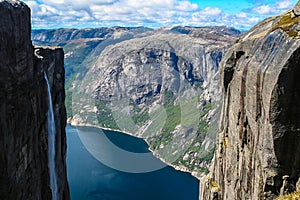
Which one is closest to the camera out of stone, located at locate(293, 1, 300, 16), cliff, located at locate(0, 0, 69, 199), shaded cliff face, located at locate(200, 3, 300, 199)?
shaded cliff face, located at locate(200, 3, 300, 199)

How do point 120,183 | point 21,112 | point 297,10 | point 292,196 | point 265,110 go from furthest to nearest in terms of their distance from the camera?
1. point 120,183
2. point 21,112
3. point 297,10
4. point 265,110
5. point 292,196

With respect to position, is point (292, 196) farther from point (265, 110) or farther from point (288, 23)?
point (288, 23)

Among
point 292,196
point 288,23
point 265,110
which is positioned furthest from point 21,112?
point 292,196

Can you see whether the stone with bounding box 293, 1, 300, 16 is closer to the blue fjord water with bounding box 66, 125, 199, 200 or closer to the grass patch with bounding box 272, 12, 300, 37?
the grass patch with bounding box 272, 12, 300, 37

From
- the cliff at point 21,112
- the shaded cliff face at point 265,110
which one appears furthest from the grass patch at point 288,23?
the cliff at point 21,112

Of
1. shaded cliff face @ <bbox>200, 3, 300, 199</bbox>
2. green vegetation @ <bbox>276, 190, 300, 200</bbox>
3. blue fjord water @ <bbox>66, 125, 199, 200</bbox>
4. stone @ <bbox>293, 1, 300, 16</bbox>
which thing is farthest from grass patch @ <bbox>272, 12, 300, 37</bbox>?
blue fjord water @ <bbox>66, 125, 199, 200</bbox>

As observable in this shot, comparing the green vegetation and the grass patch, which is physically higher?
the grass patch
